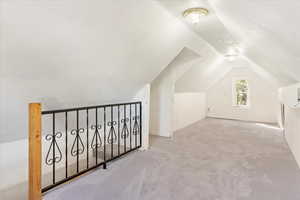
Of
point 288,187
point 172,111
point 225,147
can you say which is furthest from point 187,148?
point 288,187

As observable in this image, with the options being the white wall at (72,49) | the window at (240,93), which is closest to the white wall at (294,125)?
the white wall at (72,49)

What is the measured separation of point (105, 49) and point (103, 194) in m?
1.63

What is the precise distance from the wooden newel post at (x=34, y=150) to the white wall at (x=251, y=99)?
6717mm

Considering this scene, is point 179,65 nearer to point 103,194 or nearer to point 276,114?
Answer: point 103,194

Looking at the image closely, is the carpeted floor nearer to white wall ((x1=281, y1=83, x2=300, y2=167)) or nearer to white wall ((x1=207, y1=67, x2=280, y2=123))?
white wall ((x1=281, y1=83, x2=300, y2=167))

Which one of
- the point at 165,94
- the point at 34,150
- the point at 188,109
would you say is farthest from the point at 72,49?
the point at 188,109

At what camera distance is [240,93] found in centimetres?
705

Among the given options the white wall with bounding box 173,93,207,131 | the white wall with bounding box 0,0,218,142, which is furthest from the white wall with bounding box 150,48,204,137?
the white wall with bounding box 0,0,218,142

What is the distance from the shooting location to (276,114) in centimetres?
623

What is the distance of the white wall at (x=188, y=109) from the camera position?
16.9 ft

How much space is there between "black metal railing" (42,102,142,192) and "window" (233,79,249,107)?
5.10 metres

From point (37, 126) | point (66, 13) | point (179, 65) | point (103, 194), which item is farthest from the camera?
point (179, 65)

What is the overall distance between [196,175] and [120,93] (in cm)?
174

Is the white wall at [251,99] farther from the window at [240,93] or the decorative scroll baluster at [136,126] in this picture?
the decorative scroll baluster at [136,126]
